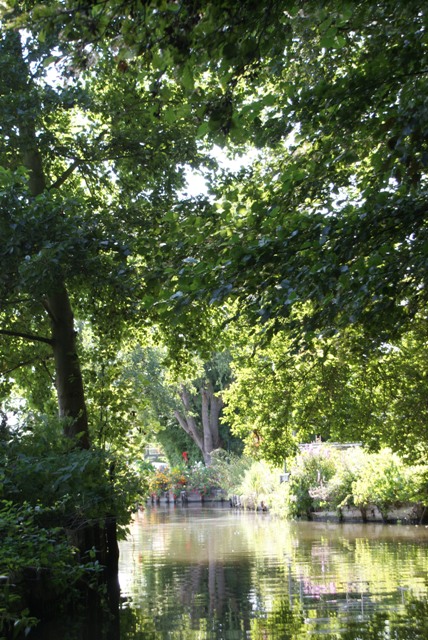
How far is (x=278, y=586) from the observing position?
1152 centimetres

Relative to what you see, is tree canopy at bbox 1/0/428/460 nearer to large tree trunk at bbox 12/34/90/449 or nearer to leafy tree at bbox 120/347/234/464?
large tree trunk at bbox 12/34/90/449

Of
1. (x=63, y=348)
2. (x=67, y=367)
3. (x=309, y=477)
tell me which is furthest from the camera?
(x=309, y=477)

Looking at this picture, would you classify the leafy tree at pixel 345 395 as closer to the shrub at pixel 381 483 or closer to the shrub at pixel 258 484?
the shrub at pixel 381 483

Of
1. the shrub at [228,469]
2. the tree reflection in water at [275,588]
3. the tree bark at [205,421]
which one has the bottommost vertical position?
the tree reflection in water at [275,588]

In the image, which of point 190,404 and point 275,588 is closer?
point 275,588

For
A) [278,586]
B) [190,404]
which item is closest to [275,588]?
[278,586]

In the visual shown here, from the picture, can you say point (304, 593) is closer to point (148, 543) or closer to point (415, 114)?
point (415, 114)

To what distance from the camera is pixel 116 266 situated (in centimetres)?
1374

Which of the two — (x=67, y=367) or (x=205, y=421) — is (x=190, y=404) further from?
(x=67, y=367)

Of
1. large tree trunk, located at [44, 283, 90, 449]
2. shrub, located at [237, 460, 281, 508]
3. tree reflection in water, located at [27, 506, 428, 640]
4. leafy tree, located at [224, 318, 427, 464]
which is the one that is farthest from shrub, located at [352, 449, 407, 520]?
large tree trunk, located at [44, 283, 90, 449]

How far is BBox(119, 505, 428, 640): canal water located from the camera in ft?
28.3

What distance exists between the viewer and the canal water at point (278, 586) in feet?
28.3

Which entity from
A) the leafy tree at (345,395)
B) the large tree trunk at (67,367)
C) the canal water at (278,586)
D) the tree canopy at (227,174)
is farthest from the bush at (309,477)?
the large tree trunk at (67,367)

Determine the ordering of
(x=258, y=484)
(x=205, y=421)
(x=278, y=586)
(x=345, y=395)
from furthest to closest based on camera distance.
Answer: (x=205, y=421) < (x=258, y=484) < (x=345, y=395) < (x=278, y=586)
